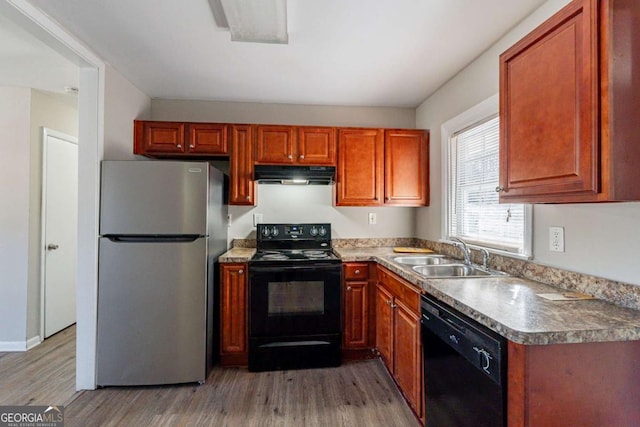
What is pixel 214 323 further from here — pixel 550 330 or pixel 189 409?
pixel 550 330

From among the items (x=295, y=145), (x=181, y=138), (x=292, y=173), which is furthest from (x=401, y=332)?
(x=181, y=138)

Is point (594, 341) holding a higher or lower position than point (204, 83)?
lower

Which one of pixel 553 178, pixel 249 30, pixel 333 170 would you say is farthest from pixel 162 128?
pixel 553 178

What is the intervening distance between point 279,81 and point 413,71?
112 cm

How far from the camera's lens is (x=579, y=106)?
1091 millimetres

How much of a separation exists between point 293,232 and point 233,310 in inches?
37.8

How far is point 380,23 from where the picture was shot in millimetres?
1810

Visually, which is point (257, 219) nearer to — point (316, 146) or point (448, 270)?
point (316, 146)

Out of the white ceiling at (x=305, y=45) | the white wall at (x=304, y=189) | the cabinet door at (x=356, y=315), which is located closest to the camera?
the white ceiling at (x=305, y=45)

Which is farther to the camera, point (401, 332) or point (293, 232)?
point (293, 232)

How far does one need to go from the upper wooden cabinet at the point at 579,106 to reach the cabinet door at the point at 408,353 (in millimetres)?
970

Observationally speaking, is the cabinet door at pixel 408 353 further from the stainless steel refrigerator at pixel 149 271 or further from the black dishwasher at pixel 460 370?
the stainless steel refrigerator at pixel 149 271

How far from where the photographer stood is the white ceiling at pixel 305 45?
170cm

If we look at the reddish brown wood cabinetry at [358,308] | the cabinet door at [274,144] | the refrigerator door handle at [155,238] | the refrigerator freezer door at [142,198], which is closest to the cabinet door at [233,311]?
the refrigerator door handle at [155,238]
